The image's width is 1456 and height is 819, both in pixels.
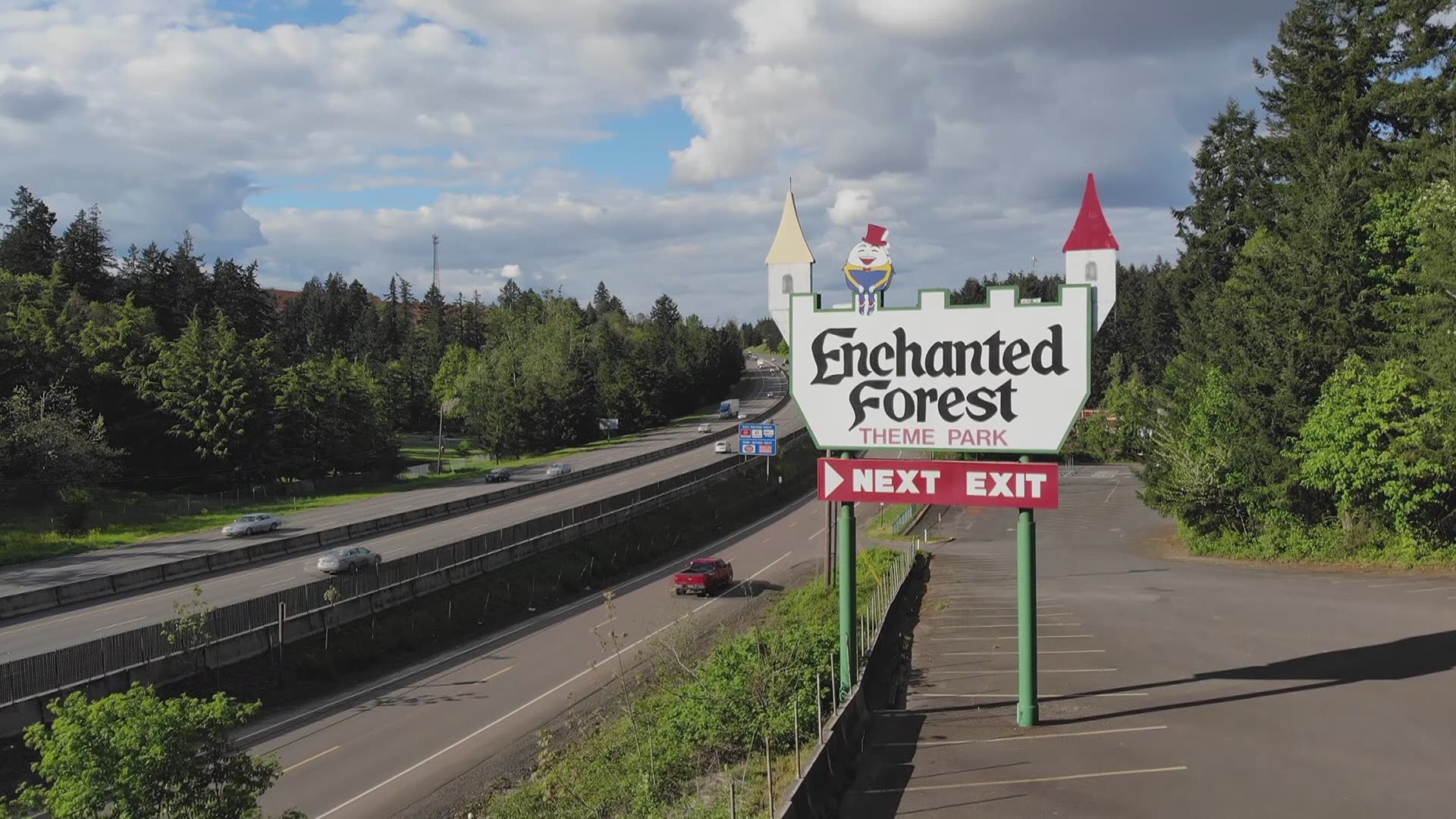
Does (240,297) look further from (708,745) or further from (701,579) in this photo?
(708,745)

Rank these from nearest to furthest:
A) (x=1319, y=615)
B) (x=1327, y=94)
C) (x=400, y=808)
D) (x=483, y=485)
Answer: (x=400, y=808) < (x=1319, y=615) < (x=1327, y=94) < (x=483, y=485)

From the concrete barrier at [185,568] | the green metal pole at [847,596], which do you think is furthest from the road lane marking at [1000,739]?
the concrete barrier at [185,568]

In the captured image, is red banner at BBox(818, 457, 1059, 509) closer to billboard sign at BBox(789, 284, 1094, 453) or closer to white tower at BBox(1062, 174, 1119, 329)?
billboard sign at BBox(789, 284, 1094, 453)

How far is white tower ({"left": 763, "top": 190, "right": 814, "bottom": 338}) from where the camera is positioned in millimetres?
18984

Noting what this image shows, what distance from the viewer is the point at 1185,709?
17656 mm

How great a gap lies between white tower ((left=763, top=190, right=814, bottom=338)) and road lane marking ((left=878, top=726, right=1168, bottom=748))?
794cm

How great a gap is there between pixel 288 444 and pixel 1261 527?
6242cm

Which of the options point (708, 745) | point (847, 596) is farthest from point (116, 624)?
point (847, 596)

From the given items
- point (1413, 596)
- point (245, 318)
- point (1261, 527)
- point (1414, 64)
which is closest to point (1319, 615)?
point (1413, 596)

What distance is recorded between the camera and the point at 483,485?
68.5 metres

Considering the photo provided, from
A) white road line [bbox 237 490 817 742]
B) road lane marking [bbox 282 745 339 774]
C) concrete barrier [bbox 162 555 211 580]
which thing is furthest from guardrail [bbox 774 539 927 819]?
concrete barrier [bbox 162 555 211 580]

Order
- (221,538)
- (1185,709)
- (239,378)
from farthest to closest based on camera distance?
(239,378) < (221,538) < (1185,709)

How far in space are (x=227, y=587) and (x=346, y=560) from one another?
4.48 m

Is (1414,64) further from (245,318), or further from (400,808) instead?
(245,318)
